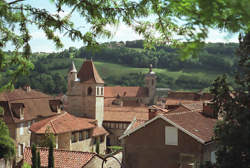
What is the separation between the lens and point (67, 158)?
73.9 ft

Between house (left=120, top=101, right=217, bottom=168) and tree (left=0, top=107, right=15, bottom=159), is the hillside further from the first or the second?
tree (left=0, top=107, right=15, bottom=159)

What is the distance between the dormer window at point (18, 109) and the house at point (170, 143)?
18.8 metres

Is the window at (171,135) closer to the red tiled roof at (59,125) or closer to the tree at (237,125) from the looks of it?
the tree at (237,125)

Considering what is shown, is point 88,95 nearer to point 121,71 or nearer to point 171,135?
point 171,135

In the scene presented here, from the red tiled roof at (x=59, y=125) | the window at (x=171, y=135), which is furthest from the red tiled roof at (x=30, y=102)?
the window at (x=171, y=135)

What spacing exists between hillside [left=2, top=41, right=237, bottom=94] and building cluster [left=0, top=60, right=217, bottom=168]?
59.1 metres

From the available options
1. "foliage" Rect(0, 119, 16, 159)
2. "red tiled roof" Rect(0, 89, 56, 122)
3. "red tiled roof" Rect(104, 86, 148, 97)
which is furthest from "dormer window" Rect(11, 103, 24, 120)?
"red tiled roof" Rect(104, 86, 148, 97)

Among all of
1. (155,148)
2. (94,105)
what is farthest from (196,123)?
(94,105)

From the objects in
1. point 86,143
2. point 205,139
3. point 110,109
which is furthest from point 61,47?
point 110,109

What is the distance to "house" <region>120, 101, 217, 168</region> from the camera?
1888cm

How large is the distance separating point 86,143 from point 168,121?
2371 centimetres

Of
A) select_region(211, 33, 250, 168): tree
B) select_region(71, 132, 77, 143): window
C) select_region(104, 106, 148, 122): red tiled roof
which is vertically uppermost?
select_region(211, 33, 250, 168): tree

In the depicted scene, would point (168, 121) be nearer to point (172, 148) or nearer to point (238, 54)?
point (172, 148)

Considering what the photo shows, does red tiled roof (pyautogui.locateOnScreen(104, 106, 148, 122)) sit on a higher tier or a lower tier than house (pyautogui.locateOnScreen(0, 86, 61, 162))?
lower
